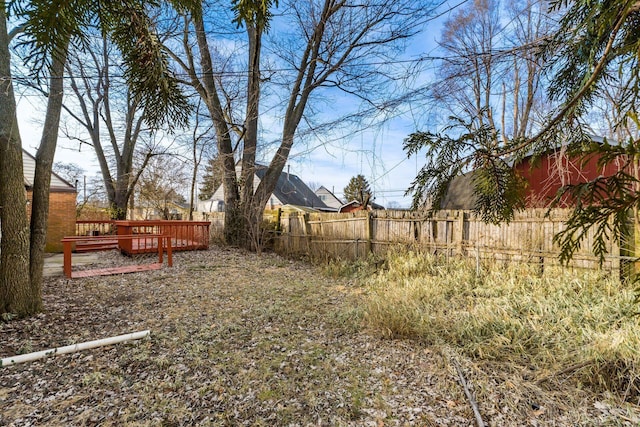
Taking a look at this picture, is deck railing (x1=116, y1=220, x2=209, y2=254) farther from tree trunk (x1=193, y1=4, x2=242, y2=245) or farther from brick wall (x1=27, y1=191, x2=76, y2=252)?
brick wall (x1=27, y1=191, x2=76, y2=252)

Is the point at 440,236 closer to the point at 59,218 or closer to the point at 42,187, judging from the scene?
the point at 42,187

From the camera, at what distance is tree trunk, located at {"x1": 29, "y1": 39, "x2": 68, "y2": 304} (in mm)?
3209

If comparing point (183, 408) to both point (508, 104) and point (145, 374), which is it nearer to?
point (145, 374)

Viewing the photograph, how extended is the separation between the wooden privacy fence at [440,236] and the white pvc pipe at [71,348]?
351 centimetres

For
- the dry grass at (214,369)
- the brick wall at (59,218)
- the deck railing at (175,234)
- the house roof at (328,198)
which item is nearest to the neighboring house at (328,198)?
the house roof at (328,198)

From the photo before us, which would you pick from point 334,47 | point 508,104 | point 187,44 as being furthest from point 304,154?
point 508,104

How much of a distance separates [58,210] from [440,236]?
10182mm

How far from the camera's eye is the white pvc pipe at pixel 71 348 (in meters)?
2.26

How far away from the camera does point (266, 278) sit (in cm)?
557

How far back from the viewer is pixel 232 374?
7.50 ft

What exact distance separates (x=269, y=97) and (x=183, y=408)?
7173 millimetres

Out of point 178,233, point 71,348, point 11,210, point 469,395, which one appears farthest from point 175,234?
point 469,395

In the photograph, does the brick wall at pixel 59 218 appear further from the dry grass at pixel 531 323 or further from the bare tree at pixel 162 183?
the dry grass at pixel 531 323

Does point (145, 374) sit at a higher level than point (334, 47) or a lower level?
lower
